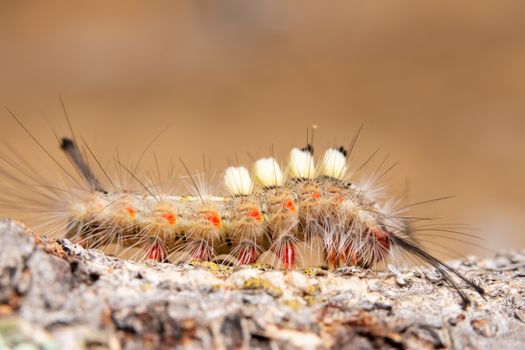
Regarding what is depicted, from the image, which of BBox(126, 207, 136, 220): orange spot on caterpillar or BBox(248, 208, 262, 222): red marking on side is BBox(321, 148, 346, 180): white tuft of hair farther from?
BBox(126, 207, 136, 220): orange spot on caterpillar

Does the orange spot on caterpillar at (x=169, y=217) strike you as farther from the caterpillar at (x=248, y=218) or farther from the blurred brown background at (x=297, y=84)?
the blurred brown background at (x=297, y=84)

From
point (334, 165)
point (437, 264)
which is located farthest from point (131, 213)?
point (437, 264)

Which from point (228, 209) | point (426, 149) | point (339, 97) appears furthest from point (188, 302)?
point (339, 97)

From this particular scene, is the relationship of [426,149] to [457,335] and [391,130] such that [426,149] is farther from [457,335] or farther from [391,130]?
[457,335]

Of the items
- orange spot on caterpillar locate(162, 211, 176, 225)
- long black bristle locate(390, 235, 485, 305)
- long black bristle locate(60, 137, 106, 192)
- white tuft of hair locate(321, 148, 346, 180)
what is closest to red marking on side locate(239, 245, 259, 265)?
orange spot on caterpillar locate(162, 211, 176, 225)

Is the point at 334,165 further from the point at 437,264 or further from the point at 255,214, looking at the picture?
the point at 437,264

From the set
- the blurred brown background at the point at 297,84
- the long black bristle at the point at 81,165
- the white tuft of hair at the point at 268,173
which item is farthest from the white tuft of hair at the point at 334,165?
the blurred brown background at the point at 297,84

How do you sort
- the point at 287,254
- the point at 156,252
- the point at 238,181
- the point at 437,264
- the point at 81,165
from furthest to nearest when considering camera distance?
the point at 81,165 < the point at 238,181 < the point at 156,252 < the point at 287,254 < the point at 437,264
